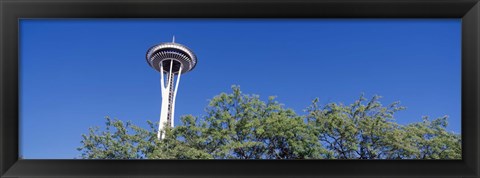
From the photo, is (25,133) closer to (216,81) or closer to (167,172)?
(167,172)

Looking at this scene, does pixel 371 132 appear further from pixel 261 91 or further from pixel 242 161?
pixel 242 161

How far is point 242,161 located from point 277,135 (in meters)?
1.50

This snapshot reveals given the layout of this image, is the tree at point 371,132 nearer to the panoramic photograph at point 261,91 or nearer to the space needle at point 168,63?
the panoramic photograph at point 261,91

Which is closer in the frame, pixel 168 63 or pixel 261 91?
pixel 261 91

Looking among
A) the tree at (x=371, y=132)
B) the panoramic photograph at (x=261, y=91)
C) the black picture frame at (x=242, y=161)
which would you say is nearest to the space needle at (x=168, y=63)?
the panoramic photograph at (x=261, y=91)

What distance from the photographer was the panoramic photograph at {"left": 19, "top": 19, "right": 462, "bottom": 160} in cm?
198

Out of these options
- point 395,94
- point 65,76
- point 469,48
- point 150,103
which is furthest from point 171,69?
point 469,48

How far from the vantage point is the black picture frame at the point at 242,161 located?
85cm

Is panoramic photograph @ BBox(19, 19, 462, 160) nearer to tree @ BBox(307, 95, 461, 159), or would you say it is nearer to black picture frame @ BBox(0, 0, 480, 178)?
tree @ BBox(307, 95, 461, 159)

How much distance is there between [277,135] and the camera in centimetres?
234

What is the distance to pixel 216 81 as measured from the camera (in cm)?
239

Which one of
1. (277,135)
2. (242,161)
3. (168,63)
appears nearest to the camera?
(242,161)

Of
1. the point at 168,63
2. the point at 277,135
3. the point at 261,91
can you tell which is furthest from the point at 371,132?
the point at 168,63

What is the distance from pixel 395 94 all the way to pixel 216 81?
1.08 m
